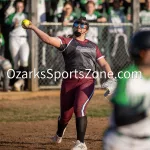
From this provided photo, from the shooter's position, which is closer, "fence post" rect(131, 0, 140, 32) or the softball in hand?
the softball in hand

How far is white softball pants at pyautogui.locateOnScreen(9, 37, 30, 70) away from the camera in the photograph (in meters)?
15.9

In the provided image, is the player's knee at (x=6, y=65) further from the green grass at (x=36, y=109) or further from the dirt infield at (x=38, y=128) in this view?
the green grass at (x=36, y=109)

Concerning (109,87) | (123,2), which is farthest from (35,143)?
(123,2)

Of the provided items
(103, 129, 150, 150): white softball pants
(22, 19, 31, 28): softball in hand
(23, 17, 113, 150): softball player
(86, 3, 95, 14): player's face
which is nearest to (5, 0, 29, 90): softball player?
(86, 3, 95, 14): player's face

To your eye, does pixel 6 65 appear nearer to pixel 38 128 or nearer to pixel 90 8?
pixel 90 8

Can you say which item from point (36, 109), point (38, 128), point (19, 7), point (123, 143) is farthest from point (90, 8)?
point (123, 143)

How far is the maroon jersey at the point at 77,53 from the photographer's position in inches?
376

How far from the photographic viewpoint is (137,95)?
4.69 meters

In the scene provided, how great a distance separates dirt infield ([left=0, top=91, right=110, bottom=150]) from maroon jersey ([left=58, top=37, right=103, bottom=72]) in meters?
1.24

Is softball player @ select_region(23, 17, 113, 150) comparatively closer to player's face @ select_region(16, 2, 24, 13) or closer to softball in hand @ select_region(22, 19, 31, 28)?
softball in hand @ select_region(22, 19, 31, 28)

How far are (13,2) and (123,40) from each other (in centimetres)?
307

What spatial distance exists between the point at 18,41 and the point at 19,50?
0.88 feet

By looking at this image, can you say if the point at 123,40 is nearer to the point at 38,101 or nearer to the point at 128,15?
the point at 128,15

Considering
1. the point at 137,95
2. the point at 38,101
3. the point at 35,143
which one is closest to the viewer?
the point at 137,95
